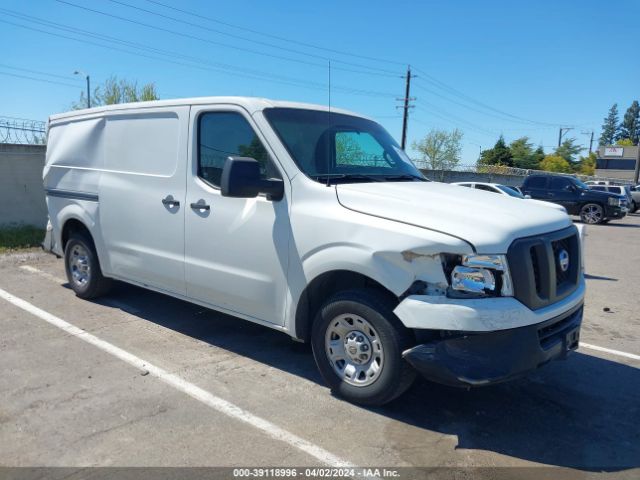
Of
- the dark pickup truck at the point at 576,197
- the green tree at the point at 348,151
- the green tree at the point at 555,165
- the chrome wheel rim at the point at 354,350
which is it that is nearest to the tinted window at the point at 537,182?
the dark pickup truck at the point at 576,197

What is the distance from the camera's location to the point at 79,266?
21.1ft

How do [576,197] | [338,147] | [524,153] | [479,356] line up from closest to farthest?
[479,356] → [338,147] → [576,197] → [524,153]

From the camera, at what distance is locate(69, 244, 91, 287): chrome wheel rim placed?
247 inches

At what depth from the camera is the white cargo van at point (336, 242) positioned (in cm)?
323

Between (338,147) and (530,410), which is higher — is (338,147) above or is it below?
above

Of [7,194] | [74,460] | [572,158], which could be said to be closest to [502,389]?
[74,460]

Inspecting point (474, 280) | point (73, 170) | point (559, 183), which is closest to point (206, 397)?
point (474, 280)

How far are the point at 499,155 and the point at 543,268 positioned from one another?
7737 centimetres

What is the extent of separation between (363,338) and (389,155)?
1.92m

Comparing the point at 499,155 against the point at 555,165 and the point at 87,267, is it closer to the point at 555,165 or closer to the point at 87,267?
the point at 555,165

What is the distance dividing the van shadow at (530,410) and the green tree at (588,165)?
97.6m

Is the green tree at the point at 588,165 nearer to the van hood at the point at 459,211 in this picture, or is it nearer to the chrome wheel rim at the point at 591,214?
the chrome wheel rim at the point at 591,214

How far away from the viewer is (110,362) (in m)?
4.54

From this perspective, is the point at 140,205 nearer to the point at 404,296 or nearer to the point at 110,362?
the point at 110,362
